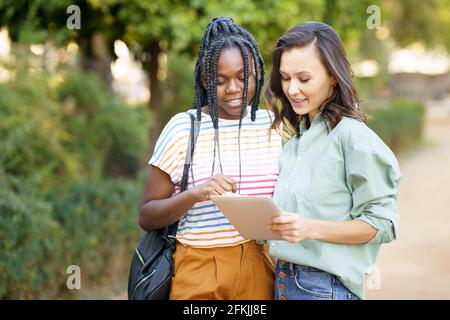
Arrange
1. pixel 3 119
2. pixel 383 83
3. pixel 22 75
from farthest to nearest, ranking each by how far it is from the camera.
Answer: pixel 383 83 → pixel 22 75 → pixel 3 119

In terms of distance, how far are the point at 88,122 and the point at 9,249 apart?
172 inches

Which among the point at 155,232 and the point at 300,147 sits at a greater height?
the point at 300,147

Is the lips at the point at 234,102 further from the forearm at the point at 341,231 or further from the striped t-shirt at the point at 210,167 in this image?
the forearm at the point at 341,231

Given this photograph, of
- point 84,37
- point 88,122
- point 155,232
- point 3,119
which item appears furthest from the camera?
point 88,122

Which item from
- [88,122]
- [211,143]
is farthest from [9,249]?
[88,122]

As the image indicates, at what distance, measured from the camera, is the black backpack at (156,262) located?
2318mm

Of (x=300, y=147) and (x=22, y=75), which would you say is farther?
(x=22, y=75)

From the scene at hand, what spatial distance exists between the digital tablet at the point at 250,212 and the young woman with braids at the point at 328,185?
0.04 meters

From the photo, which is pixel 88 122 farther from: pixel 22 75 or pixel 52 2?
pixel 52 2

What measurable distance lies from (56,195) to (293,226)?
12.5ft

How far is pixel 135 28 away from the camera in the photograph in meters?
5.43

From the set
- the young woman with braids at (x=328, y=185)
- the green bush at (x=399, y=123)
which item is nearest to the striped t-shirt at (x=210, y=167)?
the young woman with braids at (x=328, y=185)

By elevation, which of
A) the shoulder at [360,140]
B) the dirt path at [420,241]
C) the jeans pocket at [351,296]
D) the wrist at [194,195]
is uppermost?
the shoulder at [360,140]

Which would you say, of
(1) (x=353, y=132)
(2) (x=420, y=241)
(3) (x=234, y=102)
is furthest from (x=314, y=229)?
(2) (x=420, y=241)
